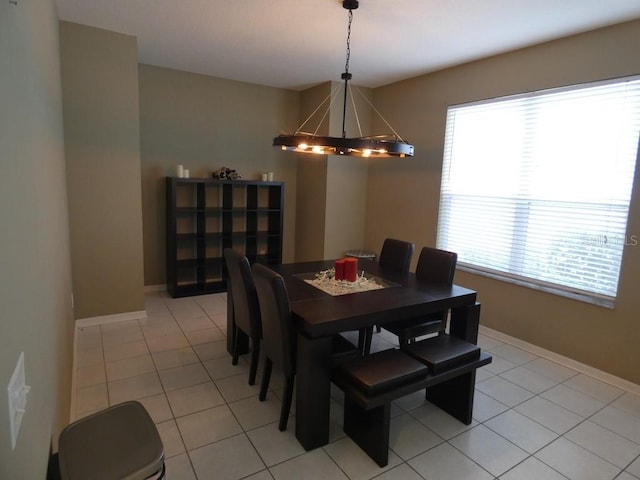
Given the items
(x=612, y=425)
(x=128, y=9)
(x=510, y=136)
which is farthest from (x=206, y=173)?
(x=612, y=425)

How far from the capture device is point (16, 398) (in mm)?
828

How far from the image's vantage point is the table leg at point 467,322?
8.83 ft

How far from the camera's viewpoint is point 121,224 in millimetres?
3641

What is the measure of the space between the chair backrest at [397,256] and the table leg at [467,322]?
2.26ft

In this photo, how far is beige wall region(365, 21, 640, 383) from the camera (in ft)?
9.43

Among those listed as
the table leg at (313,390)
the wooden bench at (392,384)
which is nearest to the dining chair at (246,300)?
the table leg at (313,390)

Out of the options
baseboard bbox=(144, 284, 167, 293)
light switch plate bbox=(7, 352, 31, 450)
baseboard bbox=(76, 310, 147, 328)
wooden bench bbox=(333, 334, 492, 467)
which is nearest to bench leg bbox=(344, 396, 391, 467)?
wooden bench bbox=(333, 334, 492, 467)

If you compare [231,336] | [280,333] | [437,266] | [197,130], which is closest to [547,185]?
[437,266]

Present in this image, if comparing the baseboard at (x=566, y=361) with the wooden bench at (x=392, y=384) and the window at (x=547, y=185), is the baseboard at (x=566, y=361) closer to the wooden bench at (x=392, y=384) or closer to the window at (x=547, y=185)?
the window at (x=547, y=185)

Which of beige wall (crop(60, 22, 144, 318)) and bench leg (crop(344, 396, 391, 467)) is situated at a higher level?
beige wall (crop(60, 22, 144, 318))

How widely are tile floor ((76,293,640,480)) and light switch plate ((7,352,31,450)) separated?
4.29 ft

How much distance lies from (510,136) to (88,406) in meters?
4.04

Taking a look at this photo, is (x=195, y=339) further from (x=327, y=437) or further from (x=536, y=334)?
(x=536, y=334)

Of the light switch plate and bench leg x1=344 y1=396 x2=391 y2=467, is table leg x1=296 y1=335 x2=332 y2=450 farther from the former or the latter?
the light switch plate
